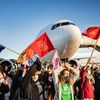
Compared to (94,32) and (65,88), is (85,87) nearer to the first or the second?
(65,88)

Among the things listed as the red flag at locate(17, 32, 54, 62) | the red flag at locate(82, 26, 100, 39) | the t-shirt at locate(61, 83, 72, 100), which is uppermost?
the red flag at locate(82, 26, 100, 39)

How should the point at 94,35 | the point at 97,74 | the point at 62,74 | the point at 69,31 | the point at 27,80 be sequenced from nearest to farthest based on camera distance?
the point at 27,80 < the point at 62,74 < the point at 97,74 < the point at 94,35 < the point at 69,31

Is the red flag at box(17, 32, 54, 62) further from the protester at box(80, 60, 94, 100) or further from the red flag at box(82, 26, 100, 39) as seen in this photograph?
the red flag at box(82, 26, 100, 39)

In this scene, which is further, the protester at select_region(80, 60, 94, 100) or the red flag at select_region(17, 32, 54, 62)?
the red flag at select_region(17, 32, 54, 62)

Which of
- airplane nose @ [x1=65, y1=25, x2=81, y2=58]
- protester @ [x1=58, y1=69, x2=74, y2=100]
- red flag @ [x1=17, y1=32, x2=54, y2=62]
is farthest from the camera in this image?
airplane nose @ [x1=65, y1=25, x2=81, y2=58]

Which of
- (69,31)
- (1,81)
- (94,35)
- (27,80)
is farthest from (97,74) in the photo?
(69,31)

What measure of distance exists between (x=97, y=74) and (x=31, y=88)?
3338 millimetres

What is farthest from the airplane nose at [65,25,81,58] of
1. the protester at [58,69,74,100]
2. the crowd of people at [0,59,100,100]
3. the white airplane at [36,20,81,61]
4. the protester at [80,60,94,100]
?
the protester at [58,69,74,100]

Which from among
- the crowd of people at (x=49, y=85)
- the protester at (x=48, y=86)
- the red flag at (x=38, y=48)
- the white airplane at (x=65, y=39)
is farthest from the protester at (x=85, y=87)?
the white airplane at (x=65, y=39)

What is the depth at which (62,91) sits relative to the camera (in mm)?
6691

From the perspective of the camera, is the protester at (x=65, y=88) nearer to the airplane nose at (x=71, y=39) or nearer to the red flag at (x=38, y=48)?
the red flag at (x=38, y=48)

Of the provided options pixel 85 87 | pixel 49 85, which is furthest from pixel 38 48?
pixel 85 87

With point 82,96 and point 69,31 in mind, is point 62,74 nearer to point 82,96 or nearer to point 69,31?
point 82,96

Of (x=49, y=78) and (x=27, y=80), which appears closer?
(x=27, y=80)
